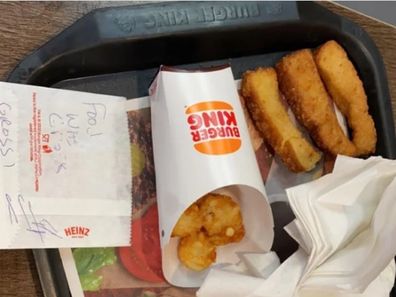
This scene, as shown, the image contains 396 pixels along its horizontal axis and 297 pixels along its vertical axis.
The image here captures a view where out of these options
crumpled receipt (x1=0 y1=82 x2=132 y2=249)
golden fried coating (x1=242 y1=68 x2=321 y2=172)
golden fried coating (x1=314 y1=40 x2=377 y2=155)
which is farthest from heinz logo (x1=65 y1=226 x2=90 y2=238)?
golden fried coating (x1=314 y1=40 x2=377 y2=155)

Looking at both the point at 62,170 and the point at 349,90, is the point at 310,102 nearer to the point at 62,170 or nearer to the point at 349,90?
the point at 349,90

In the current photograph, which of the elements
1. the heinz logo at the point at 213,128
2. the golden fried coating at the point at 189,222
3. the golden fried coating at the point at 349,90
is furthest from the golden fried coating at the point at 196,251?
the golden fried coating at the point at 349,90

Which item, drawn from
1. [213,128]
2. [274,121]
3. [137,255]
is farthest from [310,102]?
[137,255]

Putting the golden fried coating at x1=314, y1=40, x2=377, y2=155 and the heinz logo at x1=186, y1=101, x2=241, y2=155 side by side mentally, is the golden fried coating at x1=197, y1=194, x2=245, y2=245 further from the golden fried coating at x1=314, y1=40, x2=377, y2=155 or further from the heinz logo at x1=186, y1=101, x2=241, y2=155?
the golden fried coating at x1=314, y1=40, x2=377, y2=155

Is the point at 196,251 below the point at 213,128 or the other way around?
→ below

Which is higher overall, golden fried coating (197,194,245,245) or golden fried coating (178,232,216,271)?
golden fried coating (197,194,245,245)

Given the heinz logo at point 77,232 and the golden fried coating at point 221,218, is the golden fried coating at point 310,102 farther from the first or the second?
the heinz logo at point 77,232

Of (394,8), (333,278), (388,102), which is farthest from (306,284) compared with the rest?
(394,8)
